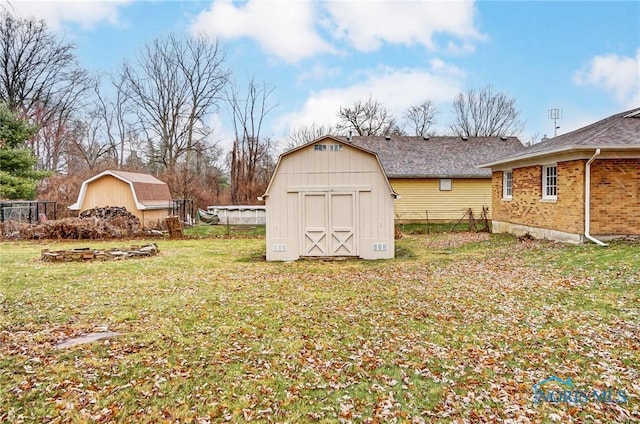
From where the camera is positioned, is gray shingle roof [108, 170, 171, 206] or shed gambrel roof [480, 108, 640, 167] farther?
gray shingle roof [108, 170, 171, 206]

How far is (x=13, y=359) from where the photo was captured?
13.5ft

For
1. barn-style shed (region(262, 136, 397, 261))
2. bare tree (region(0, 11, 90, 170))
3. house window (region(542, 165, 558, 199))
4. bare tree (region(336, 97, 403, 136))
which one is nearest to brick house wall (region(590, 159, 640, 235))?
house window (region(542, 165, 558, 199))

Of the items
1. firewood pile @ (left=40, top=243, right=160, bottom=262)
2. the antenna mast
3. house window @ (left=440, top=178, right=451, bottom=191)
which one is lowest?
firewood pile @ (left=40, top=243, right=160, bottom=262)

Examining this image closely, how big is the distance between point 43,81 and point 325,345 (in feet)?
106

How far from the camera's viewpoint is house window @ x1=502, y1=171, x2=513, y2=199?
50.8 feet

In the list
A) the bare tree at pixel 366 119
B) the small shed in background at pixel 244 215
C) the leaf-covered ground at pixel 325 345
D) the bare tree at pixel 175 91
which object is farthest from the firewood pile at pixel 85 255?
the bare tree at pixel 366 119

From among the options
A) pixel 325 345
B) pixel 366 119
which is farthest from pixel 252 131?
pixel 325 345

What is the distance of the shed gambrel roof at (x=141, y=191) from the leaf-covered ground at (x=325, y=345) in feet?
35.2

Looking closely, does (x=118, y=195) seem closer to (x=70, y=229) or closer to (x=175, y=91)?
(x=70, y=229)

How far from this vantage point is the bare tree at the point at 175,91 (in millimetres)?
30469

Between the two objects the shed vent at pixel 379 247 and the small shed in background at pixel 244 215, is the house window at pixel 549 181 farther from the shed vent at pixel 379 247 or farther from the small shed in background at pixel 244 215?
the small shed in background at pixel 244 215

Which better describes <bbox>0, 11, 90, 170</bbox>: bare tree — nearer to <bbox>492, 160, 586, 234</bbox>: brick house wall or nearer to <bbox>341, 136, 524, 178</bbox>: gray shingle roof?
<bbox>341, 136, 524, 178</bbox>: gray shingle roof

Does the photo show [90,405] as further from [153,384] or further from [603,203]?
[603,203]

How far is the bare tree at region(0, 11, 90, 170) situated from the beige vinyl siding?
24071mm
